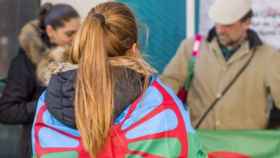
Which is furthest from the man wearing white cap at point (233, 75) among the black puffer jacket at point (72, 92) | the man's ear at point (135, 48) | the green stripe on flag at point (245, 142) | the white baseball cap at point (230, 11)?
the black puffer jacket at point (72, 92)

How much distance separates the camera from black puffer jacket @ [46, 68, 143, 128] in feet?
10.2

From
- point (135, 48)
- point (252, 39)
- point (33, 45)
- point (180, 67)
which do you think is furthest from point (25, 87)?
point (135, 48)

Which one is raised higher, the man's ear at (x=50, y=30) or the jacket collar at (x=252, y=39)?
the man's ear at (x=50, y=30)

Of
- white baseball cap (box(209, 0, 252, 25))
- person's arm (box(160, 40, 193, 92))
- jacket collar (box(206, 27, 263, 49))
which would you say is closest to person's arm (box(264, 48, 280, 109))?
jacket collar (box(206, 27, 263, 49))

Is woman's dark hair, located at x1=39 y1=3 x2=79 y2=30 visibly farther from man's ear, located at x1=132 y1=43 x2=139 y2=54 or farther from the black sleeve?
man's ear, located at x1=132 y1=43 x2=139 y2=54

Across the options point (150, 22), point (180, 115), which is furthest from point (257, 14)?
point (180, 115)

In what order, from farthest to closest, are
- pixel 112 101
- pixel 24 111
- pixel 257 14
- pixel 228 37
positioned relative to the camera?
1. pixel 257 14
2. pixel 228 37
3. pixel 24 111
4. pixel 112 101

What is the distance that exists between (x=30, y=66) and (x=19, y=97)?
209mm

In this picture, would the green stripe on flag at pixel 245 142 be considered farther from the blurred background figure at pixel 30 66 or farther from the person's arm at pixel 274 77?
the blurred background figure at pixel 30 66

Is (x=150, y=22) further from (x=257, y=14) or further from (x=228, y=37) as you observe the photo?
(x=228, y=37)

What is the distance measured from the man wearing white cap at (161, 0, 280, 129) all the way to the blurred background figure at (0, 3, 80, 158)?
1.03 meters

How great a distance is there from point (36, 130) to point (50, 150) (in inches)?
4.6

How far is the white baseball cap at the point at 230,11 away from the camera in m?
5.37

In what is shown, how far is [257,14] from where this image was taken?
6352 mm
